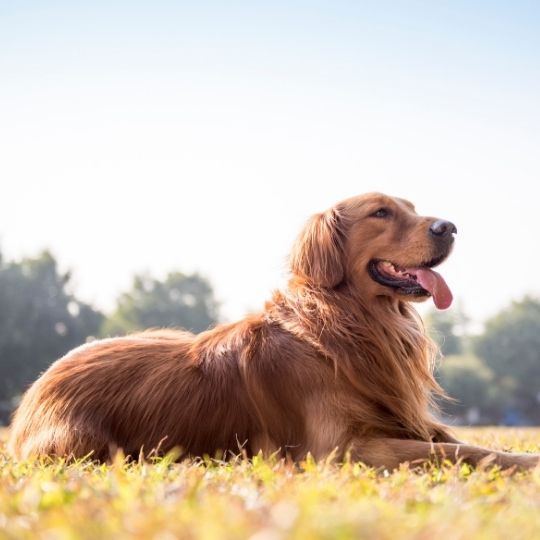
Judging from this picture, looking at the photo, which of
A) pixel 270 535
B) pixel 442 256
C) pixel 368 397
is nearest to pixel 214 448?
pixel 368 397

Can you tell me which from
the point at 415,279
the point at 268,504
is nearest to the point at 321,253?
the point at 415,279

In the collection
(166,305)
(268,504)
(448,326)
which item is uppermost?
(268,504)

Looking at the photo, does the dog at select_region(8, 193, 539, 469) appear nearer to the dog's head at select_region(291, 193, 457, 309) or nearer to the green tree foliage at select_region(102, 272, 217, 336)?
the dog's head at select_region(291, 193, 457, 309)

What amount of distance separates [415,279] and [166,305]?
50.7 m

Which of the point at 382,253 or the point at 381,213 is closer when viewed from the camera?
the point at 382,253

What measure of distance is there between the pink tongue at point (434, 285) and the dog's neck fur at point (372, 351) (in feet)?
0.88

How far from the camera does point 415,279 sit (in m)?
5.59

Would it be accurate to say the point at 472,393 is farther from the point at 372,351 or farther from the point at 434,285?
the point at 372,351

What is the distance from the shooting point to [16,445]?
18.4 feet

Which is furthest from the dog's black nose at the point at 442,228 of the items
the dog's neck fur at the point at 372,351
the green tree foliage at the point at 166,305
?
the green tree foliage at the point at 166,305

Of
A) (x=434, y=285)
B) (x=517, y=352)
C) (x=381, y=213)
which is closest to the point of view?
(x=434, y=285)

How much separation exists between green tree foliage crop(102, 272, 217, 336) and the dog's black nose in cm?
4872

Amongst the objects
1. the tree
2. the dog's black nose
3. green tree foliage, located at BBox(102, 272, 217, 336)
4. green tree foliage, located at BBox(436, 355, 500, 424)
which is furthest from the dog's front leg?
green tree foliage, located at BBox(436, 355, 500, 424)

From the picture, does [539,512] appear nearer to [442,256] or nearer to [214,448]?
[214,448]
